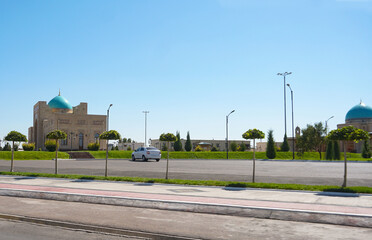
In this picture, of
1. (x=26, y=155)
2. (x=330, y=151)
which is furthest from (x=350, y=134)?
A: (x=26, y=155)

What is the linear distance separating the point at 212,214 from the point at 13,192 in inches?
331

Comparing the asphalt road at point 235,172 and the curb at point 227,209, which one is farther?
the asphalt road at point 235,172

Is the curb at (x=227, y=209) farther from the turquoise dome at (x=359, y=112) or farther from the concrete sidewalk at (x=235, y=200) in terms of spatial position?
the turquoise dome at (x=359, y=112)

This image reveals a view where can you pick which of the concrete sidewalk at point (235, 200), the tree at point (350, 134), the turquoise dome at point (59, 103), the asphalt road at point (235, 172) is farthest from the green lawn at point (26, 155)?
the tree at point (350, 134)

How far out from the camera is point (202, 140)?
8931cm

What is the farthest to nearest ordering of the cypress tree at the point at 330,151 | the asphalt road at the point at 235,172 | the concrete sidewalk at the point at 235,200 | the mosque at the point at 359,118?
the mosque at the point at 359,118, the cypress tree at the point at 330,151, the asphalt road at the point at 235,172, the concrete sidewalk at the point at 235,200

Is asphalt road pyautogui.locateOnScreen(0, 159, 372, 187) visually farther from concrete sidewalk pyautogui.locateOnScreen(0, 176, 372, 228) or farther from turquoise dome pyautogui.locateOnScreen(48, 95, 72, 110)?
turquoise dome pyautogui.locateOnScreen(48, 95, 72, 110)

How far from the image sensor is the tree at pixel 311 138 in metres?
50.1

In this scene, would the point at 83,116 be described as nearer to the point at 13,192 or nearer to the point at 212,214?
the point at 13,192

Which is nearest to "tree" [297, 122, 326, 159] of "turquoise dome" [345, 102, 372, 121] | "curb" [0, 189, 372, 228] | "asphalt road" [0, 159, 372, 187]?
"asphalt road" [0, 159, 372, 187]

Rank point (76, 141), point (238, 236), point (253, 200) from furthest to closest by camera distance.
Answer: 1. point (76, 141)
2. point (253, 200)
3. point (238, 236)

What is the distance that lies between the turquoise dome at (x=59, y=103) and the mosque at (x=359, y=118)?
5900cm

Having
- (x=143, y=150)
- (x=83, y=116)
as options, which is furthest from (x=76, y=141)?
(x=143, y=150)

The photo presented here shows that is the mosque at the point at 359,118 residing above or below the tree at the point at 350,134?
above
